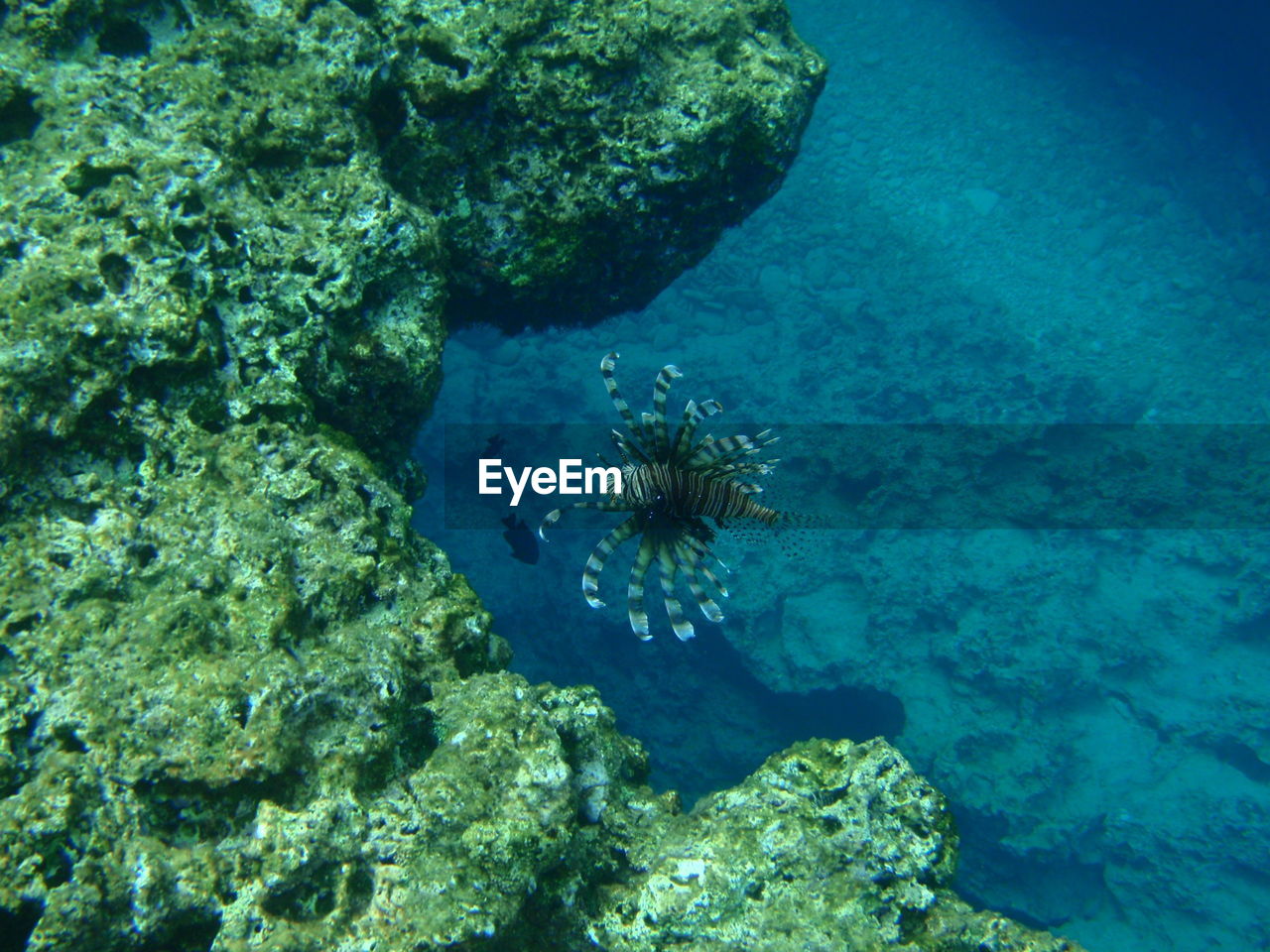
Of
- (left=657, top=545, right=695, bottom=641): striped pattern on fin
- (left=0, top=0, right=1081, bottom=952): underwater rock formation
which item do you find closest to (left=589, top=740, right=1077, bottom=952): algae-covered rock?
(left=0, top=0, right=1081, bottom=952): underwater rock formation

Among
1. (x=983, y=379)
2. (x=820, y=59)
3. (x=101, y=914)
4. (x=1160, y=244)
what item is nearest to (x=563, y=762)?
(x=101, y=914)

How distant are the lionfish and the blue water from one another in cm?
765

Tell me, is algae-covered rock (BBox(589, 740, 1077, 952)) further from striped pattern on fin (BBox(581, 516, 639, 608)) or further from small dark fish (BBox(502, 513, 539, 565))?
small dark fish (BBox(502, 513, 539, 565))

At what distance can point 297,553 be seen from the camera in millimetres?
3141

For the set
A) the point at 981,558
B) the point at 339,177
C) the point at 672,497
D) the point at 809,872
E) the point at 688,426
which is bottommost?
the point at 809,872

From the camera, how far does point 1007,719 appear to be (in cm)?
1201

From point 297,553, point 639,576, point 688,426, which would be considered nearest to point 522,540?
point 639,576

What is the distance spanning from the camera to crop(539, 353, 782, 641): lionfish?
3.80m

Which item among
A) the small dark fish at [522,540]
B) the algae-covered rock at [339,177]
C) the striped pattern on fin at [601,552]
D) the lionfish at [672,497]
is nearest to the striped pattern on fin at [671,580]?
the lionfish at [672,497]

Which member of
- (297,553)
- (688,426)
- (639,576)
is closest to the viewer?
(297,553)

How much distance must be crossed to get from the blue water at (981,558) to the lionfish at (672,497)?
7.65 meters

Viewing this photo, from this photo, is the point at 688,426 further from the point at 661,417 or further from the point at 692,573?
the point at 692,573

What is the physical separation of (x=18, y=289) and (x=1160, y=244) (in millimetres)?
23220

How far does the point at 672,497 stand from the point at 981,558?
1122cm
